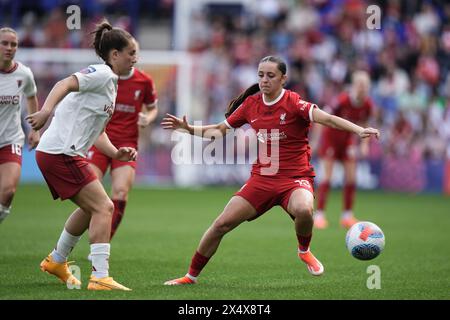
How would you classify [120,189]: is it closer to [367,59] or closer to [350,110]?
[350,110]

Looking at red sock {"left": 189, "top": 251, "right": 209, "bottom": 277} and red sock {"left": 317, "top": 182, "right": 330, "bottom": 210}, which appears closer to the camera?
red sock {"left": 189, "top": 251, "right": 209, "bottom": 277}

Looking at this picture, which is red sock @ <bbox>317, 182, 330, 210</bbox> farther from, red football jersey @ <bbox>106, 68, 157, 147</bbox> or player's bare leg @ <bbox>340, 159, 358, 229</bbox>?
red football jersey @ <bbox>106, 68, 157, 147</bbox>

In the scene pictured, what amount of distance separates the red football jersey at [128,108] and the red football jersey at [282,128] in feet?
7.70

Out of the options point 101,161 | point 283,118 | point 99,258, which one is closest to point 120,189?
point 101,161

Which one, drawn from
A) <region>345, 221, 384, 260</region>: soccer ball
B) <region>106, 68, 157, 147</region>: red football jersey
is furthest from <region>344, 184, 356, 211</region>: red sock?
<region>345, 221, 384, 260</region>: soccer ball

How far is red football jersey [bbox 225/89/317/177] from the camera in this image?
7.69 m

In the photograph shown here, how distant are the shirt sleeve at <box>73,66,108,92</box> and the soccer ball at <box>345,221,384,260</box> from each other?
2.78 meters

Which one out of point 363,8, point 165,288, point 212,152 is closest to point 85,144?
point 165,288

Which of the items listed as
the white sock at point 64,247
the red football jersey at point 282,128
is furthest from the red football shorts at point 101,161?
the red football jersey at point 282,128

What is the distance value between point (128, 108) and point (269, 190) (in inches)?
117

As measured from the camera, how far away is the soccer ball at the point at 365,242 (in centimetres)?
768

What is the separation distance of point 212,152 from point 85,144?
14.4 metres

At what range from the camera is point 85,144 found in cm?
721

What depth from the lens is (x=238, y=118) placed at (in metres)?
7.91
